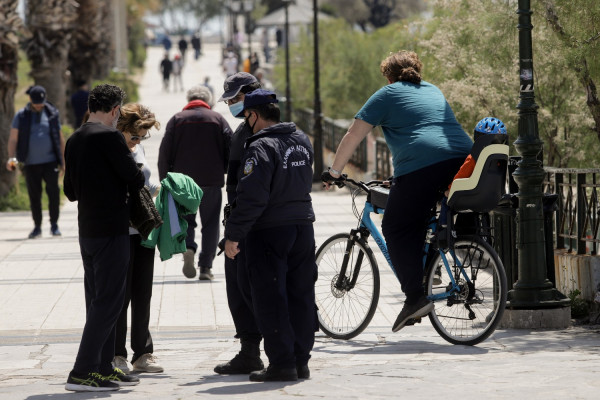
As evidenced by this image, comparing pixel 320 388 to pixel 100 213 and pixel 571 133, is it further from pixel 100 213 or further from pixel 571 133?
pixel 571 133

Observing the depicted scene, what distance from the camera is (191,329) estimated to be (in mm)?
8477

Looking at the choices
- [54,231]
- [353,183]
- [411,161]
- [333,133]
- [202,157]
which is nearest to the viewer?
[411,161]

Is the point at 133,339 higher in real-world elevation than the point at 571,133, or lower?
lower

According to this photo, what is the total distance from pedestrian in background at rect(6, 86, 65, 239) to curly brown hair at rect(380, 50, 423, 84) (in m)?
6.89

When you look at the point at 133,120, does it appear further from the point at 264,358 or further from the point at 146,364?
the point at 264,358

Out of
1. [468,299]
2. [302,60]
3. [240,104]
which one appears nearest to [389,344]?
[468,299]

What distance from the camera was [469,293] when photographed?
24.3 ft

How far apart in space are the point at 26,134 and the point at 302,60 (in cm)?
2524

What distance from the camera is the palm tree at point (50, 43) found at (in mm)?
24453

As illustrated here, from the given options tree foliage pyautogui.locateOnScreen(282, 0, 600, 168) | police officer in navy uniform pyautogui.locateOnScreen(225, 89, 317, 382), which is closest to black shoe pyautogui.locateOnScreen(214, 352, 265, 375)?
police officer in navy uniform pyautogui.locateOnScreen(225, 89, 317, 382)

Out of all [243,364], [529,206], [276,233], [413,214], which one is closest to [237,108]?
[276,233]

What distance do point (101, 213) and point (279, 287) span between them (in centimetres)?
104

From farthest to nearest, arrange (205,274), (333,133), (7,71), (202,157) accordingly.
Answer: (333,133)
(7,71)
(205,274)
(202,157)

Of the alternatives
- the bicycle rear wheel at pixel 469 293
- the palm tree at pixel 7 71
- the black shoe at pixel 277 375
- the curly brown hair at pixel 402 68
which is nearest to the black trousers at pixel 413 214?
the bicycle rear wheel at pixel 469 293
